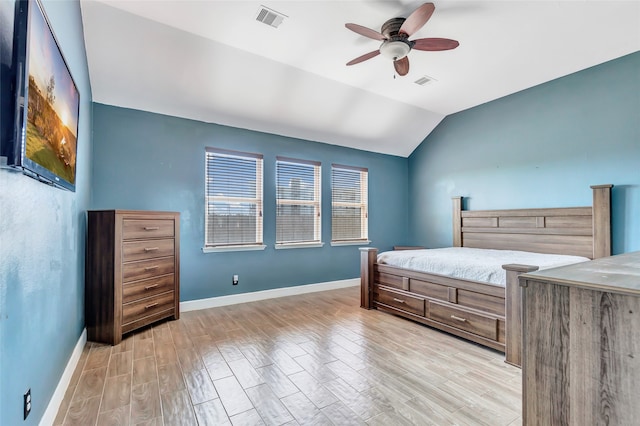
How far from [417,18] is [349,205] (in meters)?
3.33

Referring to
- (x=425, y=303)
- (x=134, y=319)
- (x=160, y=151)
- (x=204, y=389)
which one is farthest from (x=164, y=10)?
(x=425, y=303)

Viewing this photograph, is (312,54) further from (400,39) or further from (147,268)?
(147,268)

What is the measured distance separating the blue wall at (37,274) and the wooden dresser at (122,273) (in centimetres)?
24

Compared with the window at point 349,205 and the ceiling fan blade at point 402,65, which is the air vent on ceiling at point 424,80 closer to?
the ceiling fan blade at point 402,65

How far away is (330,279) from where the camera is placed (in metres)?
4.95

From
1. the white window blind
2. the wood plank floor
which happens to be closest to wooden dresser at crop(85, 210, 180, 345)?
the wood plank floor

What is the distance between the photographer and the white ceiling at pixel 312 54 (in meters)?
2.61

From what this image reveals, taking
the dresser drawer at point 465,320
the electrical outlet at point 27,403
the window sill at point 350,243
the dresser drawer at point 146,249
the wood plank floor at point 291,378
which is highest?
the dresser drawer at point 146,249

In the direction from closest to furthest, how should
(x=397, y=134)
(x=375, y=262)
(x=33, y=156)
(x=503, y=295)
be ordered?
(x=33, y=156) < (x=503, y=295) < (x=375, y=262) < (x=397, y=134)

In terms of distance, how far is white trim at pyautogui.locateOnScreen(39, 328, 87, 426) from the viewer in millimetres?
1585

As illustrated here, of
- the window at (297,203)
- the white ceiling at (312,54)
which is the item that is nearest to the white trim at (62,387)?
the window at (297,203)

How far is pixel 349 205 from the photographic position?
5.27m

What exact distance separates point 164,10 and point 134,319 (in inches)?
115

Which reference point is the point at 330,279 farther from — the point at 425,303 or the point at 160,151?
the point at 160,151
